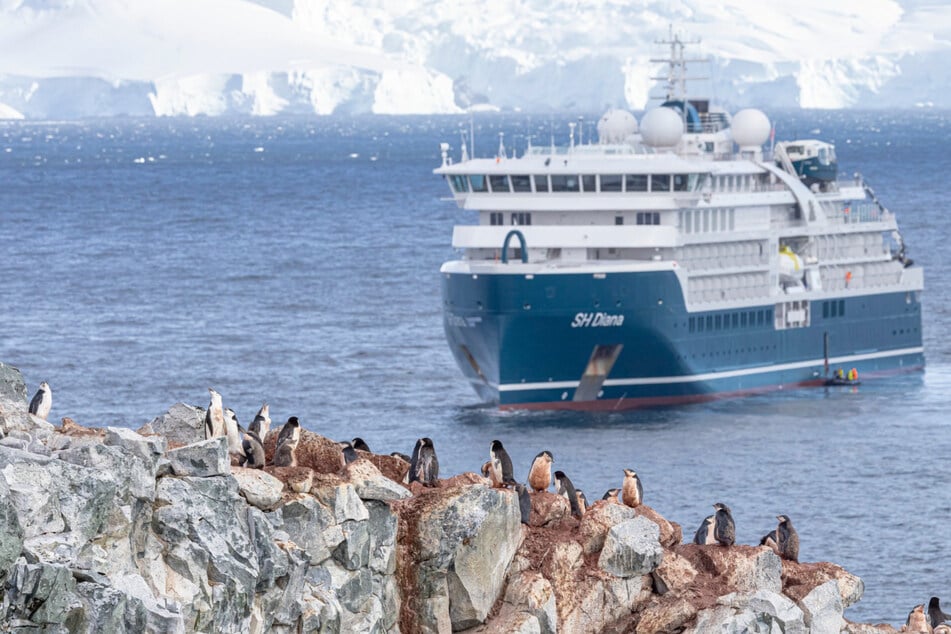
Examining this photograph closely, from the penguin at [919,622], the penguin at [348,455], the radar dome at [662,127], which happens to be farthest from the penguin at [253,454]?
the radar dome at [662,127]

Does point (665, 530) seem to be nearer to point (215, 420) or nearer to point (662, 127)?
point (215, 420)

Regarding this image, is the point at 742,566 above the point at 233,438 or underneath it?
underneath

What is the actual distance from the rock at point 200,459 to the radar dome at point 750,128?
156ft

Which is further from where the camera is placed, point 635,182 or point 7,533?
point 635,182

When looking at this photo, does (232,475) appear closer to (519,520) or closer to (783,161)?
(519,520)

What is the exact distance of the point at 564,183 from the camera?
196 feet

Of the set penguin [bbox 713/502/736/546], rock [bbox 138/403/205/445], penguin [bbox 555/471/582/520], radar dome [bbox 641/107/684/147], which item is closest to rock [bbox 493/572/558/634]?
penguin [bbox 555/471/582/520]

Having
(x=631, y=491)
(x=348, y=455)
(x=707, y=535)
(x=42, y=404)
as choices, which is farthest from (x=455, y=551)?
(x=42, y=404)

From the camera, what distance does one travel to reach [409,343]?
7012cm

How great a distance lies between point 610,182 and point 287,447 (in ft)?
117

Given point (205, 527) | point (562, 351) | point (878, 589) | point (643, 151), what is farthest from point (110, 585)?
point (643, 151)

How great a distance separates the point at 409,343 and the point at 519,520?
4402 centimetres

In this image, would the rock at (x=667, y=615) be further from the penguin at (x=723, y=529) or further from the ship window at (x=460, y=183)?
the ship window at (x=460, y=183)

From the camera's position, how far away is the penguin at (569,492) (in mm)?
28266
